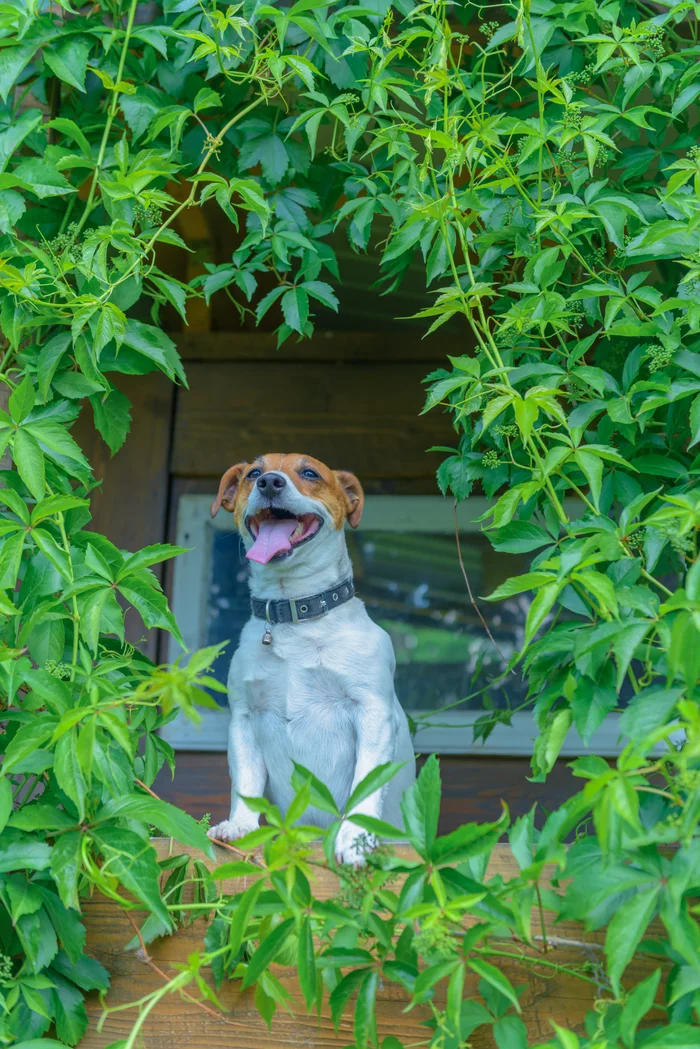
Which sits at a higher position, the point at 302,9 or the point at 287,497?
the point at 302,9

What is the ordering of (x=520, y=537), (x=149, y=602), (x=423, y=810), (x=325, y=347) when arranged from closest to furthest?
1. (x=423, y=810)
2. (x=149, y=602)
3. (x=520, y=537)
4. (x=325, y=347)

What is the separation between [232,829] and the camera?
229cm

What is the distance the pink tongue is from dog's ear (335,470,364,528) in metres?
0.25

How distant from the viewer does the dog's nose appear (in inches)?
103

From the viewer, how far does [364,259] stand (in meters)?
4.30

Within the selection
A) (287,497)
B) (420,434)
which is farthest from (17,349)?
(420,434)

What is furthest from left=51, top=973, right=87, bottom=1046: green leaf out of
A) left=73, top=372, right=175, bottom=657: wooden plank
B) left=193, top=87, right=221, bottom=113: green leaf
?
left=73, top=372, right=175, bottom=657: wooden plank

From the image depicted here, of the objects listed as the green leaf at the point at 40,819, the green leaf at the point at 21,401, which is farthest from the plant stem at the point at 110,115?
the green leaf at the point at 40,819

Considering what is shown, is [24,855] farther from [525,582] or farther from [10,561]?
[525,582]

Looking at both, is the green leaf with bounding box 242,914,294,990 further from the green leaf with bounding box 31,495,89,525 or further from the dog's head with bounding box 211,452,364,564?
the dog's head with bounding box 211,452,364,564

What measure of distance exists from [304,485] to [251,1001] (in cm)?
127

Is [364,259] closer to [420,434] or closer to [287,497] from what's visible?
[420,434]

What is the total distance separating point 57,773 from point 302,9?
168 cm

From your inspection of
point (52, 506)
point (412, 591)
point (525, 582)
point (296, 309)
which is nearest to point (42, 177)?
point (296, 309)
